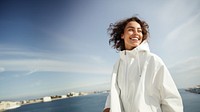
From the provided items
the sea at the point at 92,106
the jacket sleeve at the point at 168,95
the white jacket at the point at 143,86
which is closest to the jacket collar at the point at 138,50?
the white jacket at the point at 143,86

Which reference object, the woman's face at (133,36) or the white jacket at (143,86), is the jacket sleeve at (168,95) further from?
the woman's face at (133,36)

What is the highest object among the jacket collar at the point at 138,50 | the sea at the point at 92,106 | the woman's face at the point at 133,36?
the woman's face at the point at 133,36

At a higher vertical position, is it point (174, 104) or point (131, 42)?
point (131, 42)

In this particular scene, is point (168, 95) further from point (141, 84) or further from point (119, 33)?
point (119, 33)

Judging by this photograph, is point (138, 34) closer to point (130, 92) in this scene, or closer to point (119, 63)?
point (119, 63)

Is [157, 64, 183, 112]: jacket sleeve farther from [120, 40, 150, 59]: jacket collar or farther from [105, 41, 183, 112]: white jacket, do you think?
[120, 40, 150, 59]: jacket collar

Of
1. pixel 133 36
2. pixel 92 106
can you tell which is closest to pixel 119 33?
pixel 133 36

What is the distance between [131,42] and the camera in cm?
117

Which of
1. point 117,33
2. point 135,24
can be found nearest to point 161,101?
point 135,24

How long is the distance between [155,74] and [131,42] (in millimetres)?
315

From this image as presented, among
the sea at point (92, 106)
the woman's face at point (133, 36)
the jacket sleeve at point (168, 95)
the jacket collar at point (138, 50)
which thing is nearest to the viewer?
the jacket sleeve at point (168, 95)

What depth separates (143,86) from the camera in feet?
3.04

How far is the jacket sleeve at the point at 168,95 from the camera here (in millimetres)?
858

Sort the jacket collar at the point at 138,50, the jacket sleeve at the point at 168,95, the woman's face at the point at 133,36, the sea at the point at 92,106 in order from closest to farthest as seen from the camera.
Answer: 1. the jacket sleeve at the point at 168,95
2. the jacket collar at the point at 138,50
3. the woman's face at the point at 133,36
4. the sea at the point at 92,106
